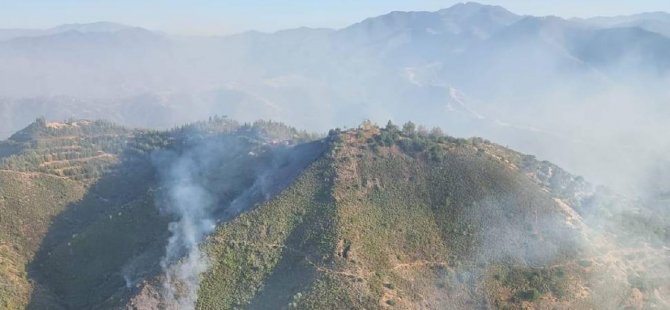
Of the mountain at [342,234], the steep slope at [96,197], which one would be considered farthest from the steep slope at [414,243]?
the steep slope at [96,197]

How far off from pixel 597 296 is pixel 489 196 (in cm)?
1991

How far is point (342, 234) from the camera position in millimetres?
76875

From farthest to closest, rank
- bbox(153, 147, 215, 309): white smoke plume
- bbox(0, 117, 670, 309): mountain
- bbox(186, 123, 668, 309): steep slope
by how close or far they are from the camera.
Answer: bbox(0, 117, 670, 309): mountain → bbox(186, 123, 668, 309): steep slope → bbox(153, 147, 215, 309): white smoke plume

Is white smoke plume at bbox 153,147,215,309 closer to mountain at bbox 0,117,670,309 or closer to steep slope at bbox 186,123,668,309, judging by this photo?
mountain at bbox 0,117,670,309

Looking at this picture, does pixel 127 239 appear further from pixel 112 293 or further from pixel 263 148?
pixel 263 148

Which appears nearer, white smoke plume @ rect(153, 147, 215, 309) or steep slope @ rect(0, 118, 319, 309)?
white smoke plume @ rect(153, 147, 215, 309)

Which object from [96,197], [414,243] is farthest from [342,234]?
[96,197]

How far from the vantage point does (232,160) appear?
116938mm

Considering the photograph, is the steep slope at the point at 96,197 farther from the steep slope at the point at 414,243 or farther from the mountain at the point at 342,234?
the steep slope at the point at 414,243

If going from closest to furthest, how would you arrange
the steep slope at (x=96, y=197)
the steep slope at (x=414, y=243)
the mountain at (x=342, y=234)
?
the steep slope at (x=414, y=243)
the mountain at (x=342, y=234)
the steep slope at (x=96, y=197)

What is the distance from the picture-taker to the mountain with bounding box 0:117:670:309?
71562 millimetres

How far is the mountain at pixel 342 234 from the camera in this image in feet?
235

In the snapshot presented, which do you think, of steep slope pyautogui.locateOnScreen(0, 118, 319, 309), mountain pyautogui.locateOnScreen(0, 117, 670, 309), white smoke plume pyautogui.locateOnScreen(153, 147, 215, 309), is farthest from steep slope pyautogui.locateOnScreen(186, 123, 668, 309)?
steep slope pyautogui.locateOnScreen(0, 118, 319, 309)

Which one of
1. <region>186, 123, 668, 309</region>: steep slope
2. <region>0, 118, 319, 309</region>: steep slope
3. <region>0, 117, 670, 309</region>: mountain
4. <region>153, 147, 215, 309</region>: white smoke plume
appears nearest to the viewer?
<region>153, 147, 215, 309</region>: white smoke plume
